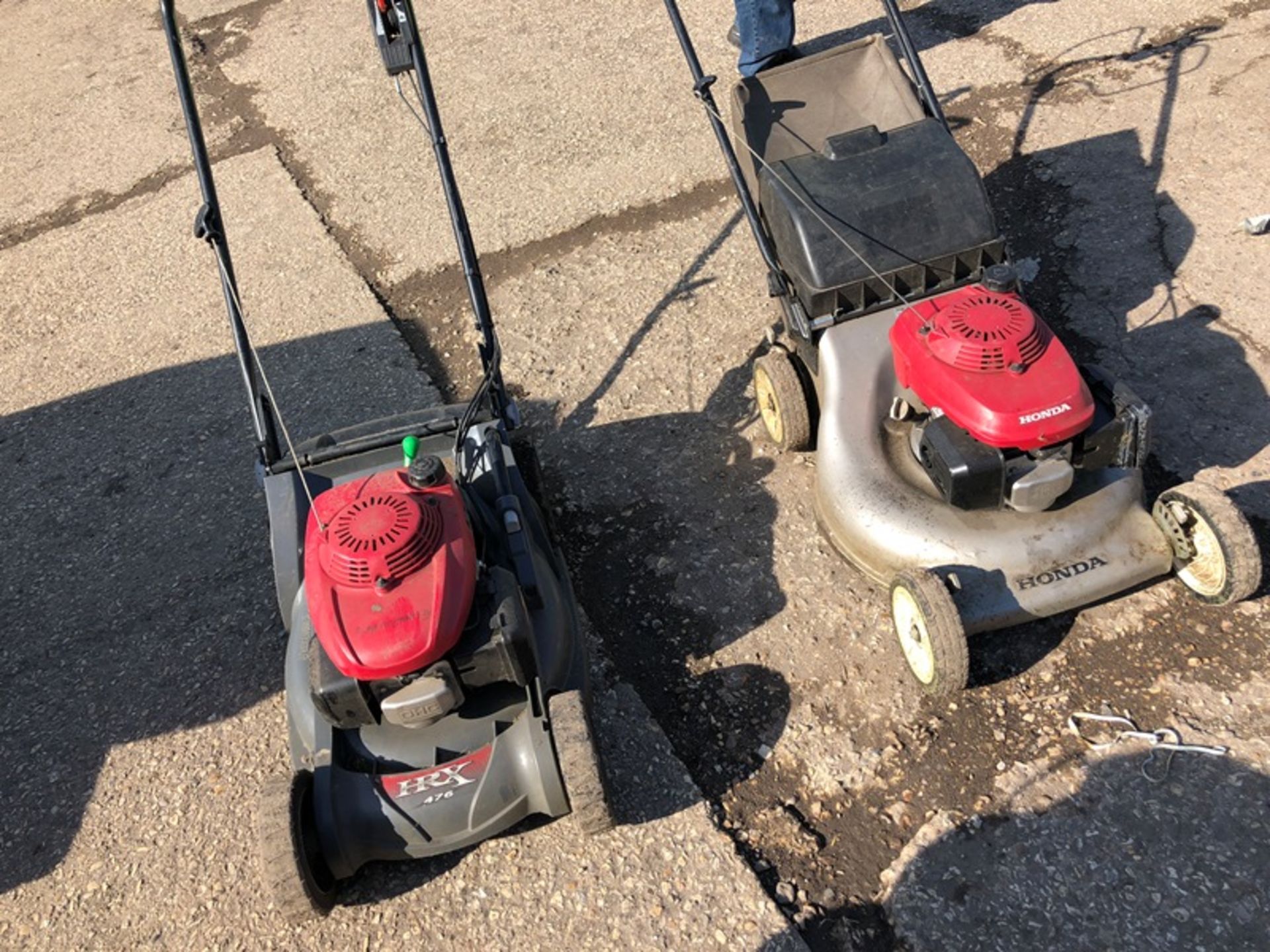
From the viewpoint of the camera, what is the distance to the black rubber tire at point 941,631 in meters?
2.27

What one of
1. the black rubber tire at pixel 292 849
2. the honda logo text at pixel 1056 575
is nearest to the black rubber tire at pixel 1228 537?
the honda logo text at pixel 1056 575

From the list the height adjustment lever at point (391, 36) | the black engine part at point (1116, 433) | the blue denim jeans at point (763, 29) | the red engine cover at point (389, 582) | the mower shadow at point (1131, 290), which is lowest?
the mower shadow at point (1131, 290)

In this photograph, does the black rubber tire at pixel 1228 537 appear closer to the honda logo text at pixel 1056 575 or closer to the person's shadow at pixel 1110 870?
the honda logo text at pixel 1056 575

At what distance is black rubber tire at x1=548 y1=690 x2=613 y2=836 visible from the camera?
209cm

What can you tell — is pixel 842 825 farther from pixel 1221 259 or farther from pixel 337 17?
pixel 337 17

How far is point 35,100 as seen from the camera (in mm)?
6215

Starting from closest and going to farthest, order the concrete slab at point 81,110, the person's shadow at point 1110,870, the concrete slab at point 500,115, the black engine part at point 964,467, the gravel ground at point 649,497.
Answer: the person's shadow at point 1110,870 → the gravel ground at point 649,497 → the black engine part at point 964,467 → the concrete slab at point 500,115 → the concrete slab at point 81,110

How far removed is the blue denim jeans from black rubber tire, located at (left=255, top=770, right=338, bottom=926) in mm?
3395

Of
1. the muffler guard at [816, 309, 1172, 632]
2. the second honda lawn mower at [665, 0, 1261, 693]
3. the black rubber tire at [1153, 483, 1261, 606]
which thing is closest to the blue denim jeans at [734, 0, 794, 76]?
the second honda lawn mower at [665, 0, 1261, 693]

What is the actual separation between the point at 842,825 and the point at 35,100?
6.34 meters

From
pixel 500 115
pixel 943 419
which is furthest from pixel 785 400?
pixel 500 115

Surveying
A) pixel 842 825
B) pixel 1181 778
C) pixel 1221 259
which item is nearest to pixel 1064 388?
pixel 1181 778

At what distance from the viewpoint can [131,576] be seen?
3180 millimetres

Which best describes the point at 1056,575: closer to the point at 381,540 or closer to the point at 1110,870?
the point at 1110,870
